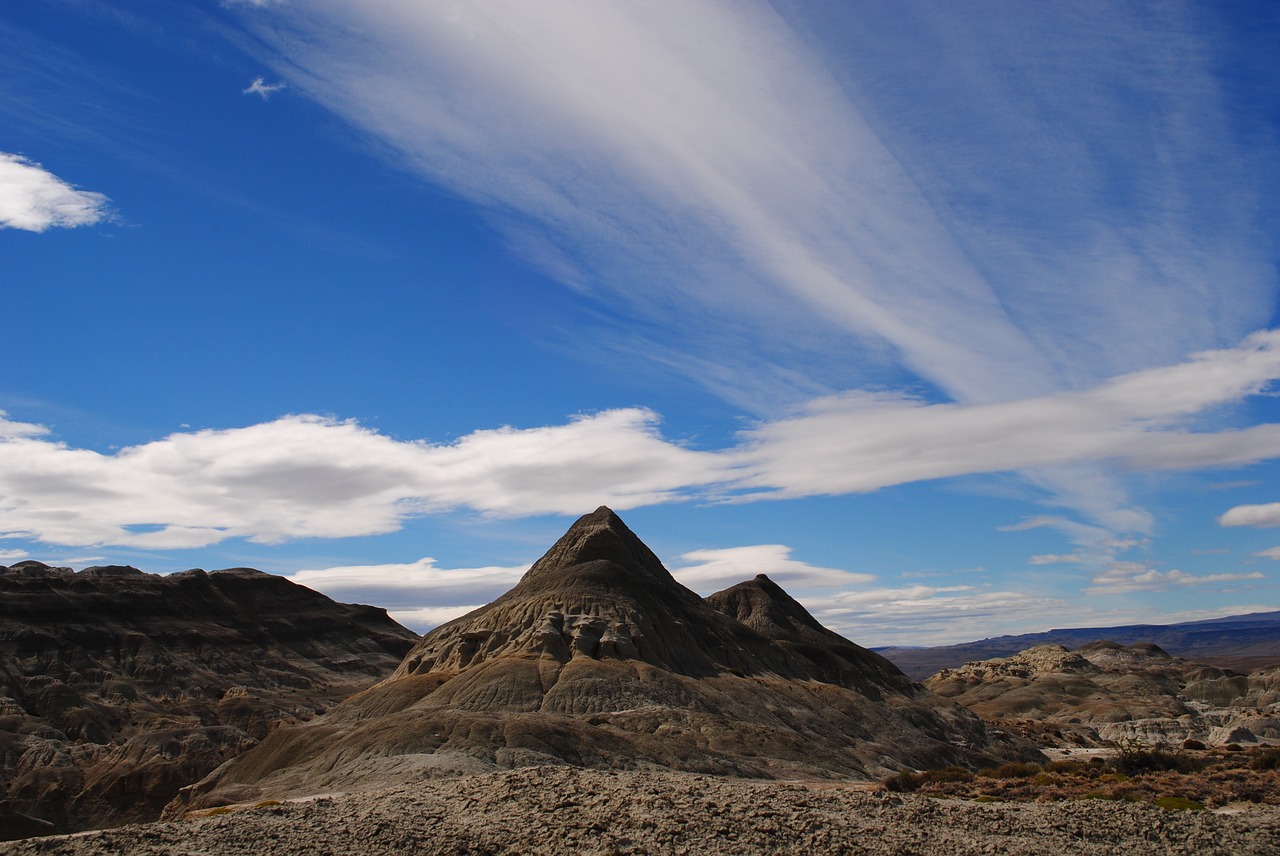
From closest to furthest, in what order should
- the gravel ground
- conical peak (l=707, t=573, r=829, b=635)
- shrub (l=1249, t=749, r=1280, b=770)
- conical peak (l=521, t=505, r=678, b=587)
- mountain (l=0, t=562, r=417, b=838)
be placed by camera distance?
the gravel ground → shrub (l=1249, t=749, r=1280, b=770) → mountain (l=0, t=562, r=417, b=838) → conical peak (l=521, t=505, r=678, b=587) → conical peak (l=707, t=573, r=829, b=635)

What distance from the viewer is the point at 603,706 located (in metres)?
65.1

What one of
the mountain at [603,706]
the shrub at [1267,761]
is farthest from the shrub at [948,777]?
the shrub at [1267,761]

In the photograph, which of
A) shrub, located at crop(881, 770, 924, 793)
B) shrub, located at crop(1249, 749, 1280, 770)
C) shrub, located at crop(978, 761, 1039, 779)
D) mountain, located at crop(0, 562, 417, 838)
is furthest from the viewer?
mountain, located at crop(0, 562, 417, 838)

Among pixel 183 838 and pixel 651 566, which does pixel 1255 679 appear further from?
pixel 183 838

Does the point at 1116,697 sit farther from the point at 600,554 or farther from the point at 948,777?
the point at 948,777

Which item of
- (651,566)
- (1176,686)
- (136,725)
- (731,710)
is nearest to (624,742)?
(731,710)

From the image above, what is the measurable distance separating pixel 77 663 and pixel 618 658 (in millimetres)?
85545

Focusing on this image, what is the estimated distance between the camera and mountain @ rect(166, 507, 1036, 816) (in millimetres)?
49969

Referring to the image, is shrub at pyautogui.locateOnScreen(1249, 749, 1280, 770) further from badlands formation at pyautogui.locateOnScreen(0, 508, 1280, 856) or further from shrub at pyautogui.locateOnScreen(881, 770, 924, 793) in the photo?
shrub at pyautogui.locateOnScreen(881, 770, 924, 793)

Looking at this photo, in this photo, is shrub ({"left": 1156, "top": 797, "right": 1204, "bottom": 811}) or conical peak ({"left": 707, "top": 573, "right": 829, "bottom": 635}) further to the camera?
conical peak ({"left": 707, "top": 573, "right": 829, "bottom": 635})

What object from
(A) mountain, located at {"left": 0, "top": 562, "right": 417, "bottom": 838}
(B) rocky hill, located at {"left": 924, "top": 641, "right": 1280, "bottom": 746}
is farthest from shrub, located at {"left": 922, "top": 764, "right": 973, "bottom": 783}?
(B) rocky hill, located at {"left": 924, "top": 641, "right": 1280, "bottom": 746}

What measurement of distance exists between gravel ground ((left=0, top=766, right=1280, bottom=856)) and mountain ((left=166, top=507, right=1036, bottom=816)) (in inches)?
600

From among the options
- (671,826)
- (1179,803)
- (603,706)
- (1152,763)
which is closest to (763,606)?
(603,706)

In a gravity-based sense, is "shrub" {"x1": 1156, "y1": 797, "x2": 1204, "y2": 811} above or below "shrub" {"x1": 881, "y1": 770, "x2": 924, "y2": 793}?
above
